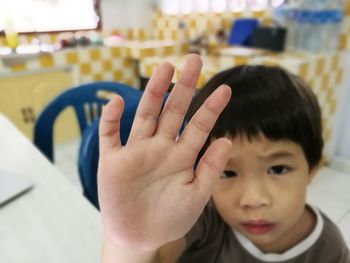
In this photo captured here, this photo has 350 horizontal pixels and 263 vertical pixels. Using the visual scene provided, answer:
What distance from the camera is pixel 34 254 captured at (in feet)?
1.31

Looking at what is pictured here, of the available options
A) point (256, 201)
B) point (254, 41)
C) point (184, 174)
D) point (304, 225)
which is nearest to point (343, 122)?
point (254, 41)

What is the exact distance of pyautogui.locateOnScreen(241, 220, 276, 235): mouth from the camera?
448 mm

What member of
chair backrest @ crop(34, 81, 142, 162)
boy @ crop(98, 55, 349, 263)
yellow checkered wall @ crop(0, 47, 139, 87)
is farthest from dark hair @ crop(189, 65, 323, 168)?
yellow checkered wall @ crop(0, 47, 139, 87)

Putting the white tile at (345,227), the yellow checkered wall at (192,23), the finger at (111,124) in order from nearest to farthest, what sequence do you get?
the finger at (111,124)
the white tile at (345,227)
the yellow checkered wall at (192,23)

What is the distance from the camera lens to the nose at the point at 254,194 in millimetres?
420

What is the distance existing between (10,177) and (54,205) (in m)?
0.13

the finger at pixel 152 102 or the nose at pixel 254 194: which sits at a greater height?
the finger at pixel 152 102

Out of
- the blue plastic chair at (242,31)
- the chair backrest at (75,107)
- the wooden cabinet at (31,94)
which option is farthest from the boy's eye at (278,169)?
the wooden cabinet at (31,94)

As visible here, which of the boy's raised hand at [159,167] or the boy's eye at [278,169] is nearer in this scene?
the boy's raised hand at [159,167]

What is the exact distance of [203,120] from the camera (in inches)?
12.0

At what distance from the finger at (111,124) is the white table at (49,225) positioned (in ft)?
0.59

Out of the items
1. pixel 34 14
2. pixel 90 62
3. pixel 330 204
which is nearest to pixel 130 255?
pixel 330 204

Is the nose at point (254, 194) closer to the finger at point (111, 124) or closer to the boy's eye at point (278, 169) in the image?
the boy's eye at point (278, 169)

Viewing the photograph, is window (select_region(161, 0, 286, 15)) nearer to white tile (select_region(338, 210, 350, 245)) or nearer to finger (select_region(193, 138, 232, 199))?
white tile (select_region(338, 210, 350, 245))
